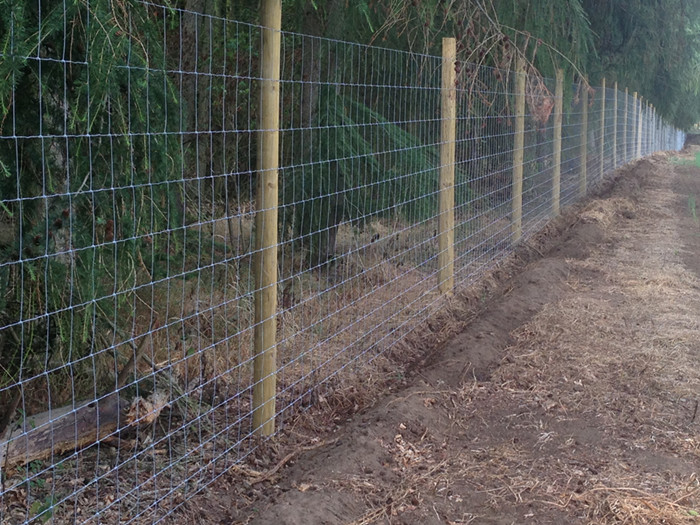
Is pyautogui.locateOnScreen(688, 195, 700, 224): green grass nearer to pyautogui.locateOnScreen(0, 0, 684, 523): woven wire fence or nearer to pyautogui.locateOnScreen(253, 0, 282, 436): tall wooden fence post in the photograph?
pyautogui.locateOnScreen(0, 0, 684, 523): woven wire fence

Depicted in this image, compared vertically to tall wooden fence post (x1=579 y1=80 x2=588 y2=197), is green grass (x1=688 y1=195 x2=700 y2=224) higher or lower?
lower

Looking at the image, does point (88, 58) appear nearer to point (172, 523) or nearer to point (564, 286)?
point (172, 523)

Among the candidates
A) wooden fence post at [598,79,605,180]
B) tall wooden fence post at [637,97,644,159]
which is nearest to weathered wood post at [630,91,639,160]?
tall wooden fence post at [637,97,644,159]

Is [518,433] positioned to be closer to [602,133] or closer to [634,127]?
[602,133]

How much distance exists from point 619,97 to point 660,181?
2.37 m

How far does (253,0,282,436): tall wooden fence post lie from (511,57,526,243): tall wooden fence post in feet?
17.0

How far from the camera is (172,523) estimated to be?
3.64m

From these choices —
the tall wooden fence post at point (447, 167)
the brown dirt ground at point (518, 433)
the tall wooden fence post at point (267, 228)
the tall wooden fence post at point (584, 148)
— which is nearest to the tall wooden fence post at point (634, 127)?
the tall wooden fence post at point (584, 148)

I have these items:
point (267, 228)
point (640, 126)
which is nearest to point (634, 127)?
point (640, 126)

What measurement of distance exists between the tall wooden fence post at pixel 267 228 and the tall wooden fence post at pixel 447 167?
10.3 feet

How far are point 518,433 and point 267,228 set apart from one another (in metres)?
1.95

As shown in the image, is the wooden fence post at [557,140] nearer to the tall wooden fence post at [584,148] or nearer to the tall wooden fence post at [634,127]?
the tall wooden fence post at [584,148]

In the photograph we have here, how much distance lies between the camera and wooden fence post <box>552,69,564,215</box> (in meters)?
11.4

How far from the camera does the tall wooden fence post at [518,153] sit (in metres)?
9.38
